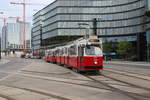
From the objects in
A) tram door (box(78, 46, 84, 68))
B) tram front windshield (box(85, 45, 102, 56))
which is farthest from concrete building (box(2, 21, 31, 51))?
tram front windshield (box(85, 45, 102, 56))

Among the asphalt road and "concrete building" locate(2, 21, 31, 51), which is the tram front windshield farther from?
"concrete building" locate(2, 21, 31, 51)

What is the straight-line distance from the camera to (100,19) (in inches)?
3113

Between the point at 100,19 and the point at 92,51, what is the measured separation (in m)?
62.9

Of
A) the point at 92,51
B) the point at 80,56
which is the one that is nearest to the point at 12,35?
the point at 80,56

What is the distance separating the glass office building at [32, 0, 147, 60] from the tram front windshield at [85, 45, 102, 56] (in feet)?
163

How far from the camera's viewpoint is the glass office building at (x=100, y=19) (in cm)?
6850

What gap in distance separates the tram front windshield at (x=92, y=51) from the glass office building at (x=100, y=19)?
49.7 m

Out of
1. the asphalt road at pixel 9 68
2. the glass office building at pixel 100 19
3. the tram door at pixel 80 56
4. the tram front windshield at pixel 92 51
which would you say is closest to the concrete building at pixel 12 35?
the glass office building at pixel 100 19

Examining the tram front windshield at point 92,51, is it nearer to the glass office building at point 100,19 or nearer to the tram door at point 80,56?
the tram door at point 80,56

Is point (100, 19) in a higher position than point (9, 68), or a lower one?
higher

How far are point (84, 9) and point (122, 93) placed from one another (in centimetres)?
7262

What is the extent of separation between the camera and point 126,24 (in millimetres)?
72375

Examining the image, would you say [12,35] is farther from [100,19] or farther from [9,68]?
[9,68]

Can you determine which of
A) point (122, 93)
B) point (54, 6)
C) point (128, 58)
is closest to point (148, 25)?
point (128, 58)
